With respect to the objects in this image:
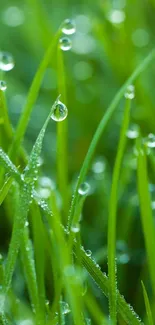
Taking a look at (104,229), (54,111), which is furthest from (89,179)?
(54,111)

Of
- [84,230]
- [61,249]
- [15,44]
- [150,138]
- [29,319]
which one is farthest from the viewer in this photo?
[15,44]


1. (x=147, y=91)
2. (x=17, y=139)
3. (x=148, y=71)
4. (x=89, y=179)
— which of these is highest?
(x=148, y=71)

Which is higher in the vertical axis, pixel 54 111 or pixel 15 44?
pixel 15 44

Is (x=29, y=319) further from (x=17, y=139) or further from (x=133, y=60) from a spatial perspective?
(x=133, y=60)

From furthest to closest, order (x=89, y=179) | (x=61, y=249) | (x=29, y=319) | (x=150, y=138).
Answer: (x=89, y=179) → (x=150, y=138) → (x=29, y=319) → (x=61, y=249)

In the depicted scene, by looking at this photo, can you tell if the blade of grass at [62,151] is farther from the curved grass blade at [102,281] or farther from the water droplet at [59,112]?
the curved grass blade at [102,281]

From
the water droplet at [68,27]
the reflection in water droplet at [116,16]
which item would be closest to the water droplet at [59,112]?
the water droplet at [68,27]

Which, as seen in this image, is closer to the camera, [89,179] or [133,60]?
[89,179]
